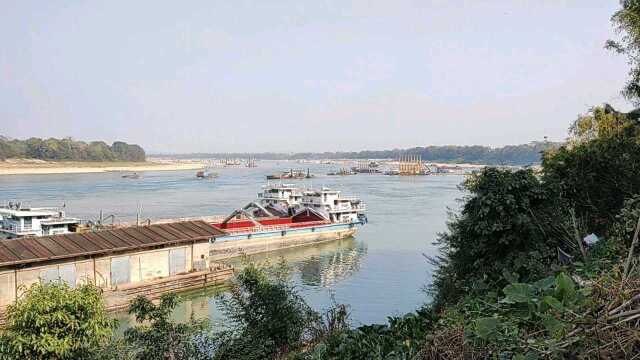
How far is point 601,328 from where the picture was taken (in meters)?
2.07

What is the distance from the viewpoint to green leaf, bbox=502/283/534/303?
2270mm

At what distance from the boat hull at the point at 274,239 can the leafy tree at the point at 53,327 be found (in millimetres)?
15578

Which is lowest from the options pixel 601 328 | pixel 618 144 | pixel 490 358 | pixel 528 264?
pixel 528 264

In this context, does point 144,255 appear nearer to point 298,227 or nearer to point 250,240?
point 250,240

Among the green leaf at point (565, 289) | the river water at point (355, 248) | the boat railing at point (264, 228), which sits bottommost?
the river water at point (355, 248)

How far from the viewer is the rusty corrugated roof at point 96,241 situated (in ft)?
45.6

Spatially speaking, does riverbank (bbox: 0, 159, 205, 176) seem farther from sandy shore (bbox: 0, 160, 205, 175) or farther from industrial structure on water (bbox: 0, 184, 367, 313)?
industrial structure on water (bbox: 0, 184, 367, 313)

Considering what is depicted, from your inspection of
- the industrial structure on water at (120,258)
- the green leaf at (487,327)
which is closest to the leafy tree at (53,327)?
the industrial structure on water at (120,258)

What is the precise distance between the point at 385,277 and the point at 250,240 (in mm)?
A: 8286

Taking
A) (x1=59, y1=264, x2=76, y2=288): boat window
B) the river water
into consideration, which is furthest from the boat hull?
(x1=59, y1=264, x2=76, y2=288): boat window

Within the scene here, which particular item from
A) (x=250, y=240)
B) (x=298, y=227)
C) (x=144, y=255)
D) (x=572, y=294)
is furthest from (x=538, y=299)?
(x=298, y=227)

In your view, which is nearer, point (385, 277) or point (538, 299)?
point (538, 299)

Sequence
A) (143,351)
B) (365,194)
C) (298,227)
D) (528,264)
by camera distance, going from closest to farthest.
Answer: (143,351) < (528,264) < (298,227) < (365,194)

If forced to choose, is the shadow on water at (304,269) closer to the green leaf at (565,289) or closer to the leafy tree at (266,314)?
the leafy tree at (266,314)
